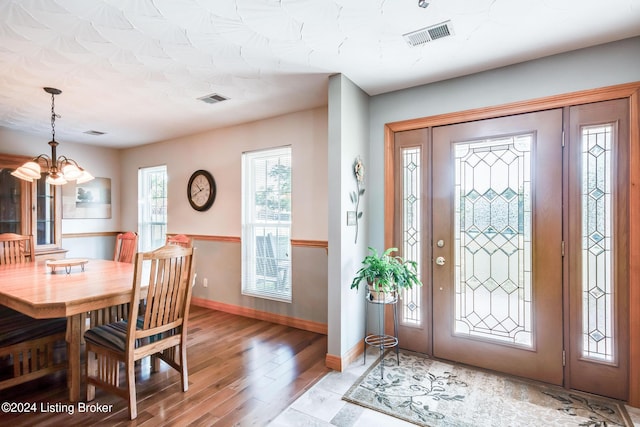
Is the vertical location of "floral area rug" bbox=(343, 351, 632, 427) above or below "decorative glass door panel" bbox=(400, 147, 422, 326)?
below

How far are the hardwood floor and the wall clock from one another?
187 centimetres

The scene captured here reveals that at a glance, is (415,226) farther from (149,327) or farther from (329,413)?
(149,327)

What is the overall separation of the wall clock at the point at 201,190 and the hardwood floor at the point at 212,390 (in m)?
1.87

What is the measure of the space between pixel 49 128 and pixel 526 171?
18.6 ft

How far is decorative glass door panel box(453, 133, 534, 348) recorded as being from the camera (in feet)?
8.43

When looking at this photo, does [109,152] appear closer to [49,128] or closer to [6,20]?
[49,128]

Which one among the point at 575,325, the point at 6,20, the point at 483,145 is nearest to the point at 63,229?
the point at 6,20

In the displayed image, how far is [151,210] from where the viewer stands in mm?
5352

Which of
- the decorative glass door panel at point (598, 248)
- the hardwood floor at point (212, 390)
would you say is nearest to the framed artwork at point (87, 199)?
the hardwood floor at point (212, 390)

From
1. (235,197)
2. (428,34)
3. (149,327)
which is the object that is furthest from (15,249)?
(428,34)

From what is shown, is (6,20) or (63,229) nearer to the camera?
(6,20)

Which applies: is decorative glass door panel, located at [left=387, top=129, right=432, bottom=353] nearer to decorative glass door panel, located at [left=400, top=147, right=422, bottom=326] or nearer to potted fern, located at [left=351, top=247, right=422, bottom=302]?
decorative glass door panel, located at [left=400, top=147, right=422, bottom=326]

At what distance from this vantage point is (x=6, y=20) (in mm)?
1940

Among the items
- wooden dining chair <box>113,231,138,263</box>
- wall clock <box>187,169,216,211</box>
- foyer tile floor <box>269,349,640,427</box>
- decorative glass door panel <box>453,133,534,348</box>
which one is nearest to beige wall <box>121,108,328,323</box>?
wall clock <box>187,169,216,211</box>
